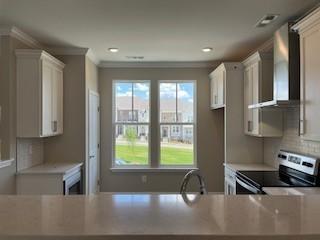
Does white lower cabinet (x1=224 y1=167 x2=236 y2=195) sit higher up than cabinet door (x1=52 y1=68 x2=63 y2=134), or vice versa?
cabinet door (x1=52 y1=68 x2=63 y2=134)

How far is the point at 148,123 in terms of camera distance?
6195mm

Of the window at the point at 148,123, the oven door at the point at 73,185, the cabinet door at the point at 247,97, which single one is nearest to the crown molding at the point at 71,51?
the window at the point at 148,123

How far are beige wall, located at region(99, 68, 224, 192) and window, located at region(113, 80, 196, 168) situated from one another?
0.15m

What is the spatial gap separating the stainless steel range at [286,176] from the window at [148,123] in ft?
7.79

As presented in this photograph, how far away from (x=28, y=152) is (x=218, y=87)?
309 centimetres

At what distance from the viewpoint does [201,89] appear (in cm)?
612

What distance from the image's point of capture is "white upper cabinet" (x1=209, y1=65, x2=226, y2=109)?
16.5ft

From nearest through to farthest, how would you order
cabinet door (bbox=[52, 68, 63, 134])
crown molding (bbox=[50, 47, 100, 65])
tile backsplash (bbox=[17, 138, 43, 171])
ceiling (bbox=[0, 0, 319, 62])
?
ceiling (bbox=[0, 0, 319, 62]) → tile backsplash (bbox=[17, 138, 43, 171]) → cabinet door (bbox=[52, 68, 63, 134]) → crown molding (bbox=[50, 47, 100, 65])

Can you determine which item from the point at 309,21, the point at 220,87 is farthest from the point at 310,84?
the point at 220,87

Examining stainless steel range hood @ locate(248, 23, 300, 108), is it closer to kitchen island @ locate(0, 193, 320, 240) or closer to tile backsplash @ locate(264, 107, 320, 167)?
tile backsplash @ locate(264, 107, 320, 167)

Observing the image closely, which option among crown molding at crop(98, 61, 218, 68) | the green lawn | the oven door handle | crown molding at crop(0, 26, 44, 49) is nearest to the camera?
the oven door handle

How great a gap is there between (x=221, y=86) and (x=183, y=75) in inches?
45.5

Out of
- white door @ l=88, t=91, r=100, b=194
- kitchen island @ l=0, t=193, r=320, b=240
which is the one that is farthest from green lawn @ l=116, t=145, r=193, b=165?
kitchen island @ l=0, t=193, r=320, b=240

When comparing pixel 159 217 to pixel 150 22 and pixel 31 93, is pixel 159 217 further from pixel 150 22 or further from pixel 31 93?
pixel 31 93
